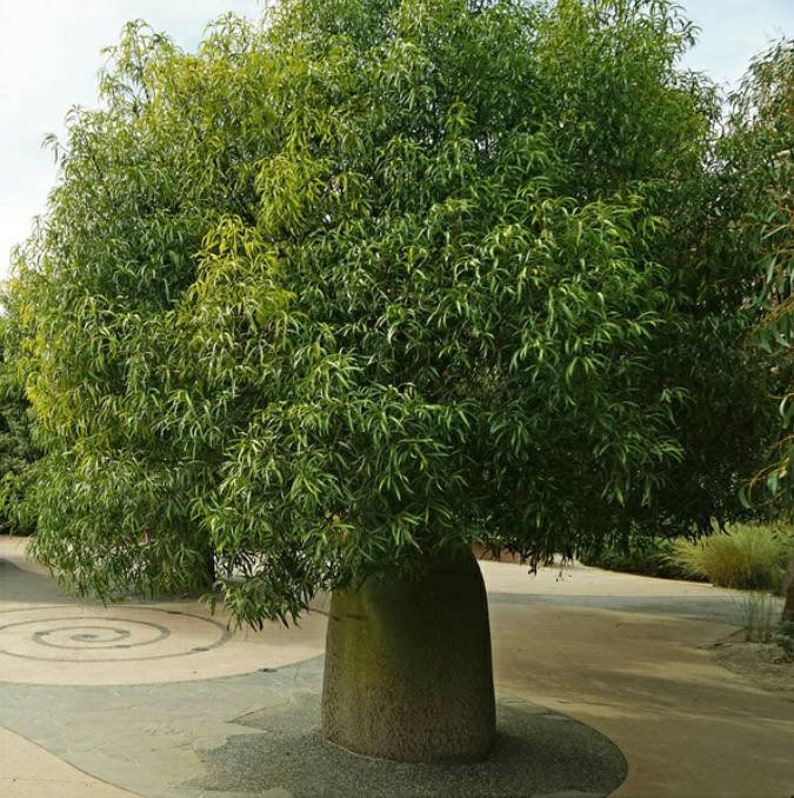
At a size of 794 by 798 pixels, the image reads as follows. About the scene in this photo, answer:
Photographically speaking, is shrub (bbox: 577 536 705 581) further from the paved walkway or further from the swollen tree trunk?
the swollen tree trunk

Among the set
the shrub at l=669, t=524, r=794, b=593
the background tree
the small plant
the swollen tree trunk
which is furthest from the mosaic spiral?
the shrub at l=669, t=524, r=794, b=593

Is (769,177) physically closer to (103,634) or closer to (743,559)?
(103,634)

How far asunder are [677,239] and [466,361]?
2054 mm

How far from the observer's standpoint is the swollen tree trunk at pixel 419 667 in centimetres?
657

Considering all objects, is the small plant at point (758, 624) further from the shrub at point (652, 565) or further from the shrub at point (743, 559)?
the shrub at point (652, 565)

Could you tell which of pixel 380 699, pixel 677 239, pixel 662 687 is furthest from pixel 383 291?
pixel 662 687

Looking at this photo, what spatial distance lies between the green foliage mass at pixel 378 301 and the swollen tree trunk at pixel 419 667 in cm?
111

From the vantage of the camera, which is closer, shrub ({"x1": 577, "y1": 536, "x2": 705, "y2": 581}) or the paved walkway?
the paved walkway

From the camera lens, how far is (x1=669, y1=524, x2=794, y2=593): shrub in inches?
614

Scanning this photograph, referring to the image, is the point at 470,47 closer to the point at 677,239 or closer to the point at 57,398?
the point at 677,239

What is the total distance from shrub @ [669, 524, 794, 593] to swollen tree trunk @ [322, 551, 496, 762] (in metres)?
9.92

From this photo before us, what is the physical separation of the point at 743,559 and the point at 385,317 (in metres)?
12.9

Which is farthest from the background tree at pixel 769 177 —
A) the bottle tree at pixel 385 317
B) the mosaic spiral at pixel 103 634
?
the mosaic spiral at pixel 103 634

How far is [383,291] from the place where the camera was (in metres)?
5.08
